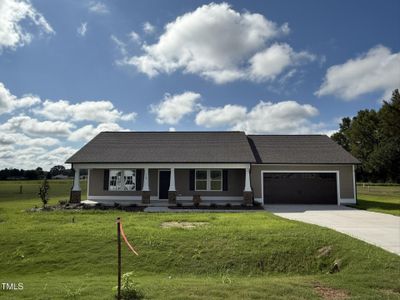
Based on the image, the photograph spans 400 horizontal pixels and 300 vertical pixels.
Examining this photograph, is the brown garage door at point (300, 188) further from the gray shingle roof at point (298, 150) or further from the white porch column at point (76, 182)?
the white porch column at point (76, 182)

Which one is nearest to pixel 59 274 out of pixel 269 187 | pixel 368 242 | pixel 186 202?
pixel 368 242

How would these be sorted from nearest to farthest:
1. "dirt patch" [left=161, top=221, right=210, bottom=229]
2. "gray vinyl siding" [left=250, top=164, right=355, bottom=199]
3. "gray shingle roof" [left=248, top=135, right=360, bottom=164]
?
"dirt patch" [left=161, top=221, right=210, bottom=229] → "gray vinyl siding" [left=250, top=164, right=355, bottom=199] → "gray shingle roof" [left=248, top=135, right=360, bottom=164]

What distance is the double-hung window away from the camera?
70.7ft

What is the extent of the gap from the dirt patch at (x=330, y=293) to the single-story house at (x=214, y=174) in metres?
13.8

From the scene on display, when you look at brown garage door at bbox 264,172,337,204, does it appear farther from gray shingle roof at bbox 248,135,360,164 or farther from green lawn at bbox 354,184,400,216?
green lawn at bbox 354,184,400,216

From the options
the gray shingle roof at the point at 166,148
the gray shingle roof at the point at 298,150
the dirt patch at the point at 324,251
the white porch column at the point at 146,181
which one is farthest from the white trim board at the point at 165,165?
the dirt patch at the point at 324,251

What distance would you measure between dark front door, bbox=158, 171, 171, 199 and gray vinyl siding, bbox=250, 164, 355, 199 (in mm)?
5537

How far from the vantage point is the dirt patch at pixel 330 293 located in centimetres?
546

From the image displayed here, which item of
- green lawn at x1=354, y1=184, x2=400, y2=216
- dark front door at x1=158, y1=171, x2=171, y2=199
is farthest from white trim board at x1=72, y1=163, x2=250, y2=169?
green lawn at x1=354, y1=184, x2=400, y2=216

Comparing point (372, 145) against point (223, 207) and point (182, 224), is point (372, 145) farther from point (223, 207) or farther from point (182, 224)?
point (182, 224)

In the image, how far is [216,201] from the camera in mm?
21219

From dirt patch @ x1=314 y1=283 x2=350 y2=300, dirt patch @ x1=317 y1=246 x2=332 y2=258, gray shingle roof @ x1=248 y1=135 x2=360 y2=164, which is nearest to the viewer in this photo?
dirt patch @ x1=314 y1=283 x2=350 y2=300

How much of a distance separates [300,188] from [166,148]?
371 inches

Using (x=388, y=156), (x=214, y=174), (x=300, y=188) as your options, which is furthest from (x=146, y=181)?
(x=388, y=156)
